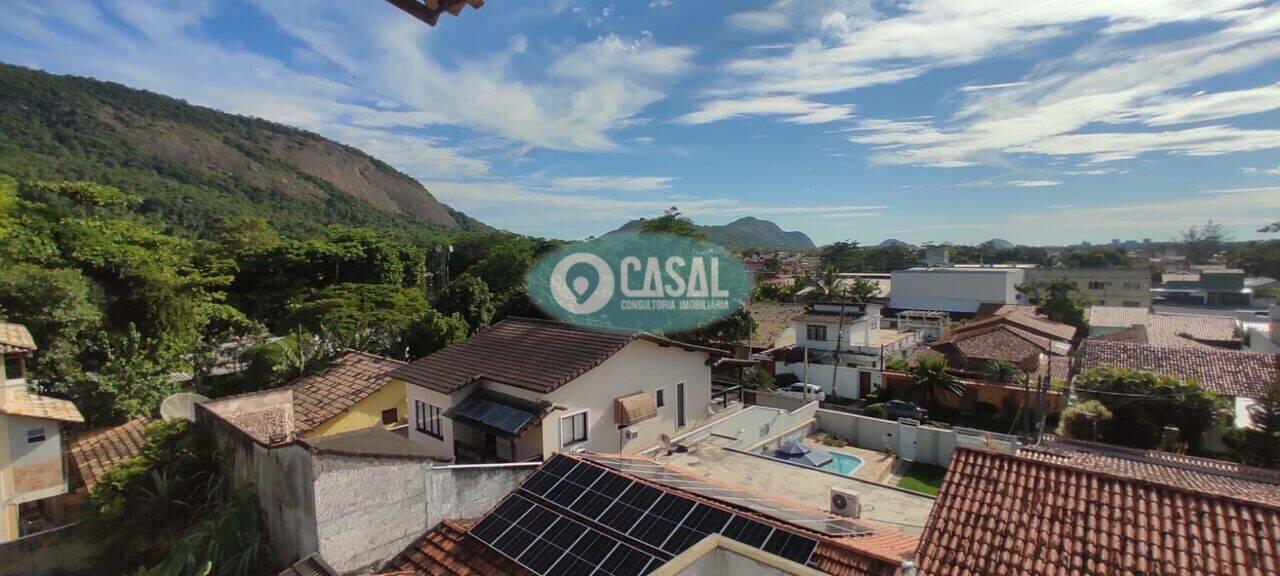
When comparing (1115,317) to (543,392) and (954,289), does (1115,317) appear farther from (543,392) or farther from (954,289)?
(543,392)

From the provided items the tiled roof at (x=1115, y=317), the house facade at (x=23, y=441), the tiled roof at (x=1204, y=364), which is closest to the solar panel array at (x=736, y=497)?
the house facade at (x=23, y=441)

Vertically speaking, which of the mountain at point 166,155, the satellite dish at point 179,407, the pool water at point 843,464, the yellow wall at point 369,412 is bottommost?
the pool water at point 843,464

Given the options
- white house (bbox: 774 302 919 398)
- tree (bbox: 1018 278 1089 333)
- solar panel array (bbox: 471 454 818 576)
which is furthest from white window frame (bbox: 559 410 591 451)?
tree (bbox: 1018 278 1089 333)

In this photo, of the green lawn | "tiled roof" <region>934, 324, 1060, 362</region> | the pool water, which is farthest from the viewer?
"tiled roof" <region>934, 324, 1060, 362</region>

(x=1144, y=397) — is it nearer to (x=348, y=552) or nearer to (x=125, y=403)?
(x=348, y=552)

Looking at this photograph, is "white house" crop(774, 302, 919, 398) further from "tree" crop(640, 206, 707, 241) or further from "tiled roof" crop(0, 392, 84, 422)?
"tiled roof" crop(0, 392, 84, 422)

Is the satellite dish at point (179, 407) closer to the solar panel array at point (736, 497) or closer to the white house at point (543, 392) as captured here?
the white house at point (543, 392)
